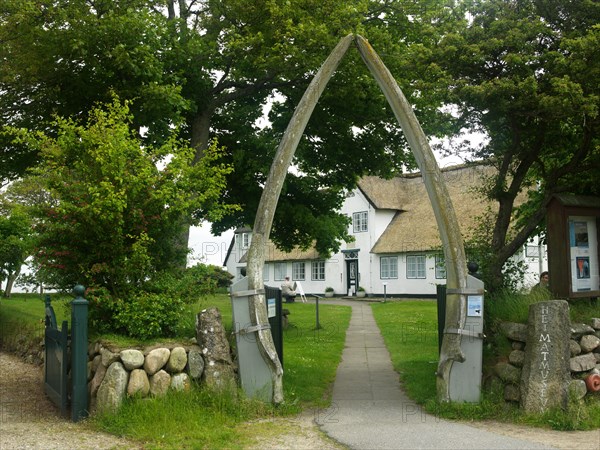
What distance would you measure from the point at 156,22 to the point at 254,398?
386 inches

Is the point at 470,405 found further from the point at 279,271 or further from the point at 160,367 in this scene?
the point at 279,271

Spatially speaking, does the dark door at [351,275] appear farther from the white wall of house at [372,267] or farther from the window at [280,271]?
the window at [280,271]

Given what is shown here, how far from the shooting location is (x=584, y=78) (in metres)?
9.31

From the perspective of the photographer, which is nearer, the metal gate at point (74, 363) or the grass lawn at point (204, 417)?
the grass lawn at point (204, 417)

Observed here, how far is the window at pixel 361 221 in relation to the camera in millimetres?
41094

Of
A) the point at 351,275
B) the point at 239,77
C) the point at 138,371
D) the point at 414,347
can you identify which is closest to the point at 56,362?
the point at 138,371

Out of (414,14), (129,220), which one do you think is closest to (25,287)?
(129,220)

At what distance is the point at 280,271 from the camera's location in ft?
161

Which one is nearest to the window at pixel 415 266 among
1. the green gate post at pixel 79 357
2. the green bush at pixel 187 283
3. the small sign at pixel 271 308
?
the small sign at pixel 271 308

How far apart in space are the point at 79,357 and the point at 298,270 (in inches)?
1529

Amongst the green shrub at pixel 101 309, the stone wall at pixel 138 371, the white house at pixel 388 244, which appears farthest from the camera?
the white house at pixel 388 244

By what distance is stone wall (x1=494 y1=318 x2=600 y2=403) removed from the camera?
8078mm

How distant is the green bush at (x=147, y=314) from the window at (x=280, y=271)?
39.8m

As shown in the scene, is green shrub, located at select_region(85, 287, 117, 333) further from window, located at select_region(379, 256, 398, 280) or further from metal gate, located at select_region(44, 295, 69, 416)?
window, located at select_region(379, 256, 398, 280)
